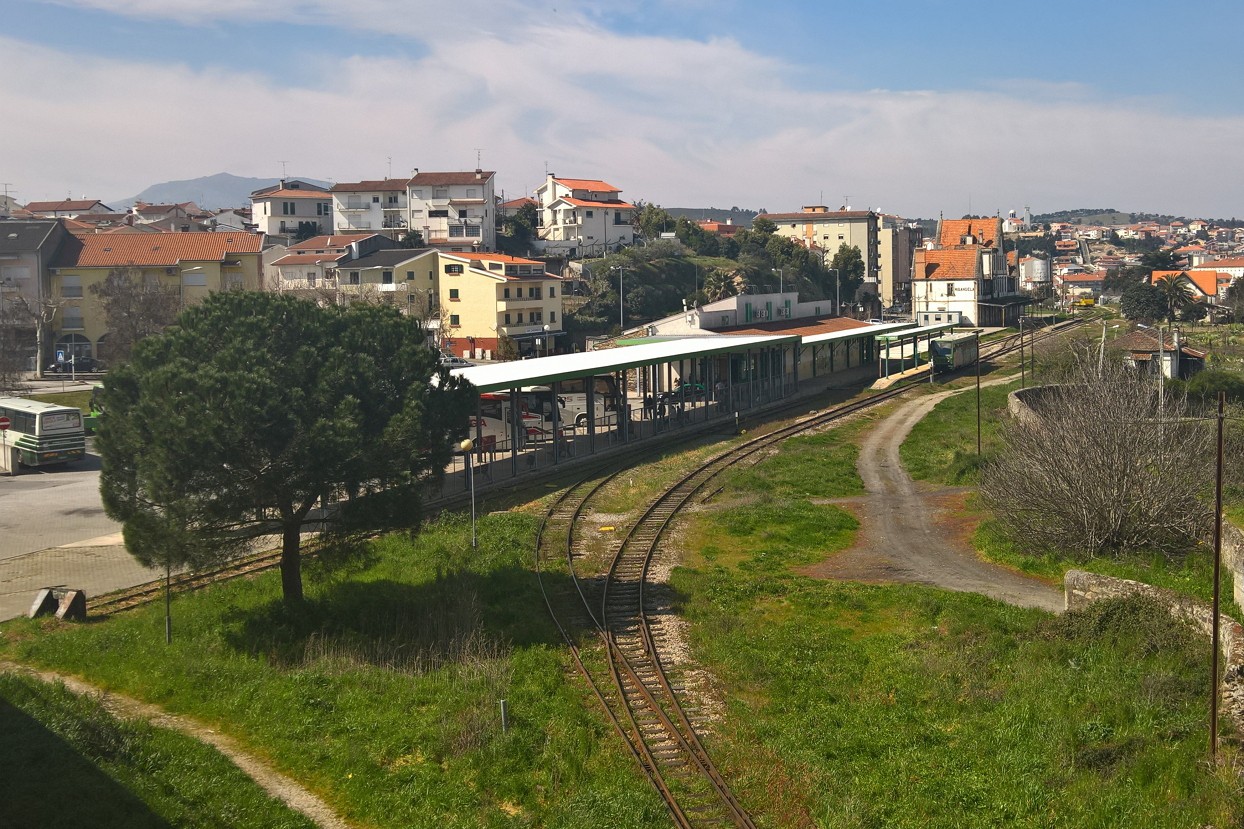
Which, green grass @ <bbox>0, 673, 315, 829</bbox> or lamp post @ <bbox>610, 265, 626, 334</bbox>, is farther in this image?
lamp post @ <bbox>610, 265, 626, 334</bbox>

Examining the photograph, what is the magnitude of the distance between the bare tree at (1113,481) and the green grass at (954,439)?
8.61m

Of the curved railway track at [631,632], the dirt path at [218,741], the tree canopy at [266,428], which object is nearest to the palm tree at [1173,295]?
the curved railway track at [631,632]

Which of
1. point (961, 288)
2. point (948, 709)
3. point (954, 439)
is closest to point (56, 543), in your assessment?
point (948, 709)

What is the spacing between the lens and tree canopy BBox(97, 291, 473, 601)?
1678cm

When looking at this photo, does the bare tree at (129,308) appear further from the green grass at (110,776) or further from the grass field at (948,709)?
the grass field at (948,709)

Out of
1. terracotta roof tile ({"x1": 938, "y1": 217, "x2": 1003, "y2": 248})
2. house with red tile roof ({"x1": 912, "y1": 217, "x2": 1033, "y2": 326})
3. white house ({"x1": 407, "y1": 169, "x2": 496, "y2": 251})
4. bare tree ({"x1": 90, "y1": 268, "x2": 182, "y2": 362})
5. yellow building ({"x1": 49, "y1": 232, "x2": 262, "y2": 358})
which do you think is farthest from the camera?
terracotta roof tile ({"x1": 938, "y1": 217, "x2": 1003, "y2": 248})

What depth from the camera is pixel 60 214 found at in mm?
112938

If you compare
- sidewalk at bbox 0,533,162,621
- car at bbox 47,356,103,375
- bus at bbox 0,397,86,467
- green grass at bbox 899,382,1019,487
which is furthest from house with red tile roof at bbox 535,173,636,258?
sidewalk at bbox 0,533,162,621

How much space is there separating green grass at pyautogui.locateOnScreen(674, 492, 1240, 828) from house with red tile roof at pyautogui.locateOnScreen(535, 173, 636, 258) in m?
81.1

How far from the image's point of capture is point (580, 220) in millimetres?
101062

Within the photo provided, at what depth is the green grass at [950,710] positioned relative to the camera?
1199 centimetres

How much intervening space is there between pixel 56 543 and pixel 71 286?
161 feet

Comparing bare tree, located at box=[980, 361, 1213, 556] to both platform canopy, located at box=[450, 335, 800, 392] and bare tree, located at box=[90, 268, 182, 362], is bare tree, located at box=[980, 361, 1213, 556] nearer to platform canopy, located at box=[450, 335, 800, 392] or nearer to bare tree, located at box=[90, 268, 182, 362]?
platform canopy, located at box=[450, 335, 800, 392]

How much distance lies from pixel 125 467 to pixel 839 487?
20.1 metres
